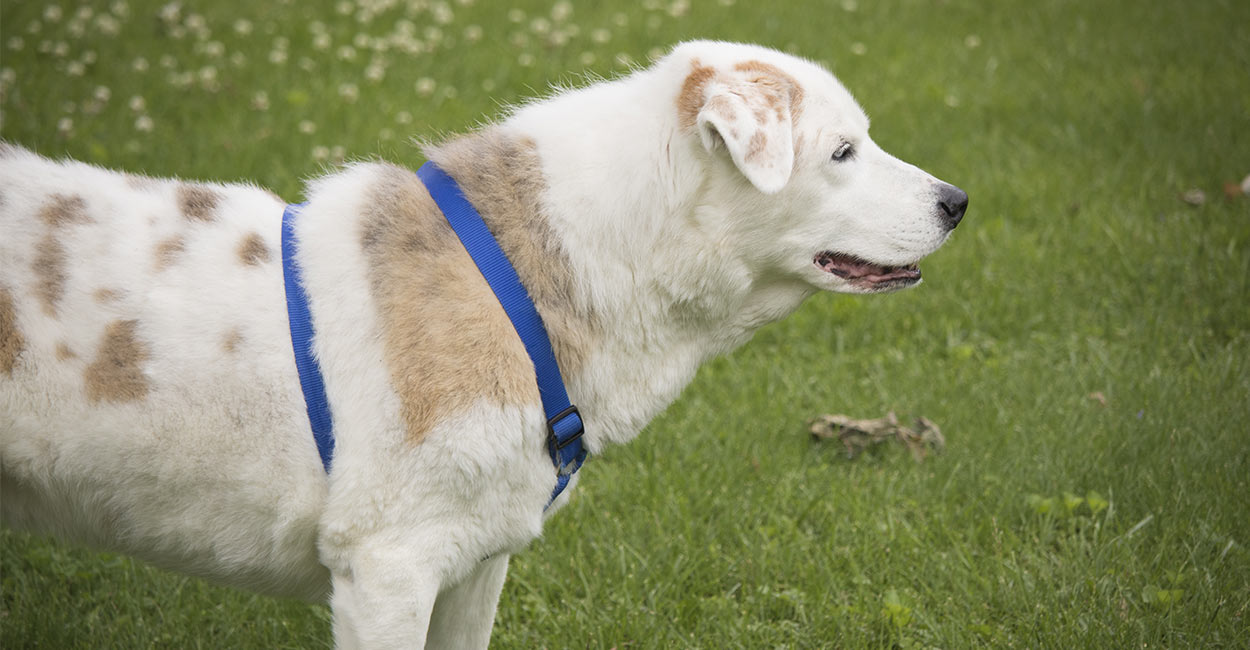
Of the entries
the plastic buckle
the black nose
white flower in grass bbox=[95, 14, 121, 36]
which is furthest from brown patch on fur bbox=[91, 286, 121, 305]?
white flower in grass bbox=[95, 14, 121, 36]

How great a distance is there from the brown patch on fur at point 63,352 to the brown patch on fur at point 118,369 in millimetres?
48

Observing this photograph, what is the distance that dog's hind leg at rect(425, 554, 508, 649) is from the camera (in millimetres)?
3150

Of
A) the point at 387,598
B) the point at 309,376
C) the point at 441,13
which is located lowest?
the point at 441,13

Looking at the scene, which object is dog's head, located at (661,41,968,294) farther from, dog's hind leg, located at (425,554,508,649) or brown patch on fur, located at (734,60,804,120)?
dog's hind leg, located at (425,554,508,649)

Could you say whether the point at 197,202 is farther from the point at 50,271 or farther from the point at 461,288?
the point at 461,288

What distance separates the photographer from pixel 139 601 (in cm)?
386

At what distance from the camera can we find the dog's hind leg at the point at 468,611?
315 cm

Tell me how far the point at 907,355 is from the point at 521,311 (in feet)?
10.1

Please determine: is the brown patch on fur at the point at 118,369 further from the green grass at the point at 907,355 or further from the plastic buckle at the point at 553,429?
the green grass at the point at 907,355

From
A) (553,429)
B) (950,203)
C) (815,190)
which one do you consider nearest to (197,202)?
(553,429)

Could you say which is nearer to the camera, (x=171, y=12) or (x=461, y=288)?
(x=461, y=288)

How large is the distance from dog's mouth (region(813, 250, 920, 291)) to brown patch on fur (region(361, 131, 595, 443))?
0.66 meters

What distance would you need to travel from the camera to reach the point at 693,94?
9.25 feet

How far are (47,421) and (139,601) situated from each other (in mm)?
1536
